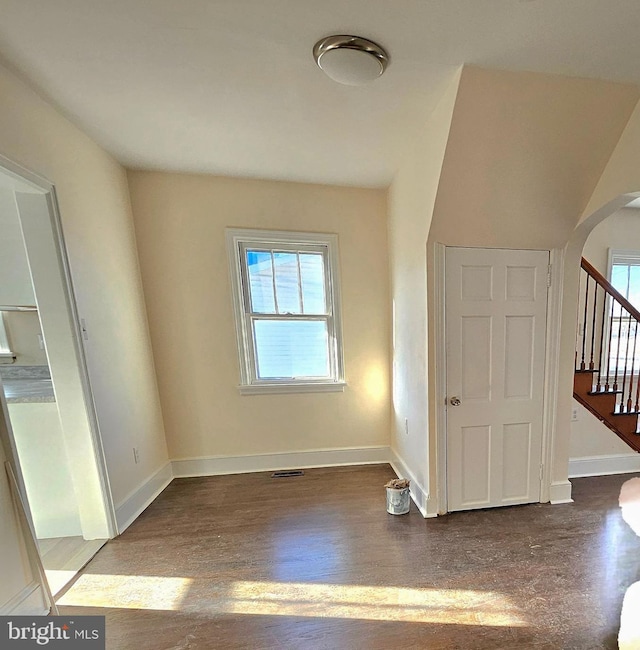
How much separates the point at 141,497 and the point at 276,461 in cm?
114

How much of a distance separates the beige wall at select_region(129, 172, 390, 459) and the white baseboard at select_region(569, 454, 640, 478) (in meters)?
1.73

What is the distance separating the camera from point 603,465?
8.47 feet

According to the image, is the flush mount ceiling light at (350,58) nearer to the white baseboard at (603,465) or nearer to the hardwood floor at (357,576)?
the hardwood floor at (357,576)

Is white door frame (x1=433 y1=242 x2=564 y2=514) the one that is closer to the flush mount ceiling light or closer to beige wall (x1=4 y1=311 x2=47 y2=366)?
the flush mount ceiling light

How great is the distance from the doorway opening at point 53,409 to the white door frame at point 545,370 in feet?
7.75

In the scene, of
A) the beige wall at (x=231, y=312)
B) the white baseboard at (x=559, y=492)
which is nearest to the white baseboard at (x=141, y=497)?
the beige wall at (x=231, y=312)

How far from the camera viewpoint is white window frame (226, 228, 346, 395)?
8.42ft

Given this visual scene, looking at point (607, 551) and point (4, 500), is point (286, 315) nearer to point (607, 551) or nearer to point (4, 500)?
point (4, 500)

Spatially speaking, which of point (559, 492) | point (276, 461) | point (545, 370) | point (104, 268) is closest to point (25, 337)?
point (104, 268)

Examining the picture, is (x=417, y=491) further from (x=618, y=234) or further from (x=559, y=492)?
(x=618, y=234)

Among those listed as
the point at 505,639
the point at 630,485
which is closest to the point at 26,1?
the point at 505,639

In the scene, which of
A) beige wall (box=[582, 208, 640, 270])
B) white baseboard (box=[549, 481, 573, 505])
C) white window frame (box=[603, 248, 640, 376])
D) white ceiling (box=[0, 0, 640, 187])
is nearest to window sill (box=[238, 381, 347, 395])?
white baseboard (box=[549, 481, 573, 505])

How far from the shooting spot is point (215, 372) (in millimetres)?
2646

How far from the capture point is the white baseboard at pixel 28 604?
128cm
